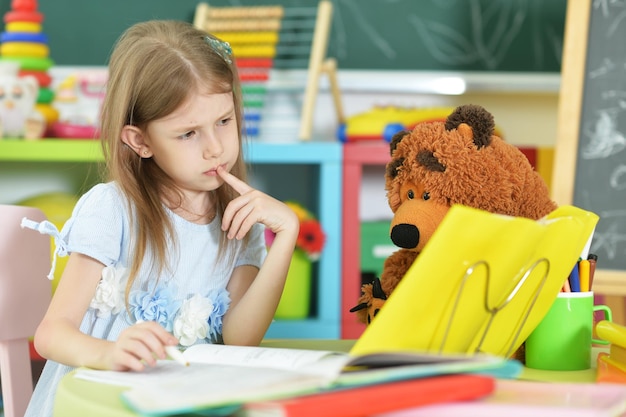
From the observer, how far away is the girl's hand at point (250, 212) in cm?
108

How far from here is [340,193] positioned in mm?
2328

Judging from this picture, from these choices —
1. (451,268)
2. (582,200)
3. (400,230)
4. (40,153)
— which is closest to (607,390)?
(451,268)

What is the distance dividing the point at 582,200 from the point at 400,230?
4.20 feet

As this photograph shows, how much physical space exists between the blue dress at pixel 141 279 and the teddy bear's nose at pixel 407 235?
0.30m

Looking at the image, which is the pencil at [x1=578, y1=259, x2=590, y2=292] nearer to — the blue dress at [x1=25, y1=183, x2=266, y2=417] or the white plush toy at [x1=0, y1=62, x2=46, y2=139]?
the blue dress at [x1=25, y1=183, x2=266, y2=417]

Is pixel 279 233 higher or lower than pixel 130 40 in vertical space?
lower

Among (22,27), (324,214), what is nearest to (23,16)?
(22,27)

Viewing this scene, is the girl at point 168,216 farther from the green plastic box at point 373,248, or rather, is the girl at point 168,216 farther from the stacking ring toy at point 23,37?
the stacking ring toy at point 23,37

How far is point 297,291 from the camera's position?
2357mm

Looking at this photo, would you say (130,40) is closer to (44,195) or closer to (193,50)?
(193,50)

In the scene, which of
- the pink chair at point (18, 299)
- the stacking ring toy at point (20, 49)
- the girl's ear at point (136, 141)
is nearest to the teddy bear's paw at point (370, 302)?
the girl's ear at point (136, 141)

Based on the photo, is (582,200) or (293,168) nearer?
(582,200)

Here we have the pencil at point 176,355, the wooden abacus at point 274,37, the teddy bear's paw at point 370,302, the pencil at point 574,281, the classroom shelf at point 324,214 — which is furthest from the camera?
the wooden abacus at point 274,37

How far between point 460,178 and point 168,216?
0.44m
